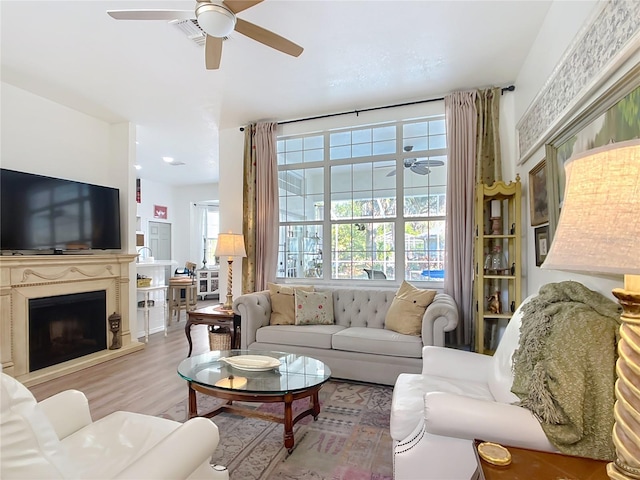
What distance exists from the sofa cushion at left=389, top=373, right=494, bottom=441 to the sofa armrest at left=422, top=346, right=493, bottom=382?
7cm

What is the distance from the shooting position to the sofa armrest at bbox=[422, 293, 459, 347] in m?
2.87

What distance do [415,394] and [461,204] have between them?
234 centimetres

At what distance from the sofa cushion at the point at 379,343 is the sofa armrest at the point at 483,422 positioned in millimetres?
1527

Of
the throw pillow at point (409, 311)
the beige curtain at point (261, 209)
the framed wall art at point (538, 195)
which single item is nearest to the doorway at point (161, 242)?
the beige curtain at point (261, 209)

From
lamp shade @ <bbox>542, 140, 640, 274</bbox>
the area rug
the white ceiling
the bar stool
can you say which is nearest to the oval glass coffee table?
the area rug

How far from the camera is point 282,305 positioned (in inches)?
144

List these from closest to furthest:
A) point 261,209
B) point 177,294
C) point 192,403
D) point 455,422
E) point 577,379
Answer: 1. point 577,379
2. point 455,422
3. point 192,403
4. point 261,209
5. point 177,294

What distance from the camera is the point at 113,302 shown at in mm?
4199

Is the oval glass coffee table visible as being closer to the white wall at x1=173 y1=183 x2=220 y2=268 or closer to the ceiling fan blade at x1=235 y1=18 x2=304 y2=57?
the ceiling fan blade at x1=235 y1=18 x2=304 y2=57

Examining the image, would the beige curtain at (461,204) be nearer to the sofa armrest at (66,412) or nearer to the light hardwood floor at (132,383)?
the light hardwood floor at (132,383)

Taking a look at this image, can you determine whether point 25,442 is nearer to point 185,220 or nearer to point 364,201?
point 364,201

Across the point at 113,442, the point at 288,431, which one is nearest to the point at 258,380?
the point at 288,431

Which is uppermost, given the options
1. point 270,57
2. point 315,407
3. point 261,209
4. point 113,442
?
point 270,57

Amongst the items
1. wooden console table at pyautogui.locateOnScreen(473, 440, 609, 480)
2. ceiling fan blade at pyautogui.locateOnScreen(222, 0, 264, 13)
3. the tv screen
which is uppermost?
ceiling fan blade at pyautogui.locateOnScreen(222, 0, 264, 13)
